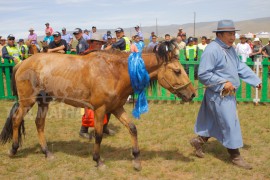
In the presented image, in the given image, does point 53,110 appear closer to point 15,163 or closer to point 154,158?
point 15,163

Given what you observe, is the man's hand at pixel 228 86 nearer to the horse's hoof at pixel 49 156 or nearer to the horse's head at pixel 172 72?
the horse's head at pixel 172 72

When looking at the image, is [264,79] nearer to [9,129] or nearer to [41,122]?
[41,122]

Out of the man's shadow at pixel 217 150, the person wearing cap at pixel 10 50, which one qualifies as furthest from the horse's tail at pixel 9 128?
the person wearing cap at pixel 10 50

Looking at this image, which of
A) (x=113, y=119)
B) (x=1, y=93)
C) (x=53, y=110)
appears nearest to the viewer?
(x=113, y=119)

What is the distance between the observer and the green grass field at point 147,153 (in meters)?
4.49

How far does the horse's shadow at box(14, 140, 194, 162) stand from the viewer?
512cm

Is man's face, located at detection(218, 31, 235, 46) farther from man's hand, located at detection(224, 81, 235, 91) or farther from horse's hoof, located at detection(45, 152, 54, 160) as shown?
horse's hoof, located at detection(45, 152, 54, 160)

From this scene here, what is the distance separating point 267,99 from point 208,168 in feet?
15.6

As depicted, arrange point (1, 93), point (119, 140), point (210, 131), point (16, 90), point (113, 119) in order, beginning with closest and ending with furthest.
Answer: point (210, 131) < point (16, 90) < point (119, 140) < point (113, 119) < point (1, 93)

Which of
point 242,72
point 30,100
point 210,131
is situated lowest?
point 210,131

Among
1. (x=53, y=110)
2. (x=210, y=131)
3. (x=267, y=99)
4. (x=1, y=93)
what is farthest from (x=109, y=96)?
(x=1, y=93)

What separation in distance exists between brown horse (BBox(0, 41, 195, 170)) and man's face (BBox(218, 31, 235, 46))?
808mm

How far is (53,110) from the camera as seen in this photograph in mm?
8305

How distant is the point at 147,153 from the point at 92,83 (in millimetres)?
1661
